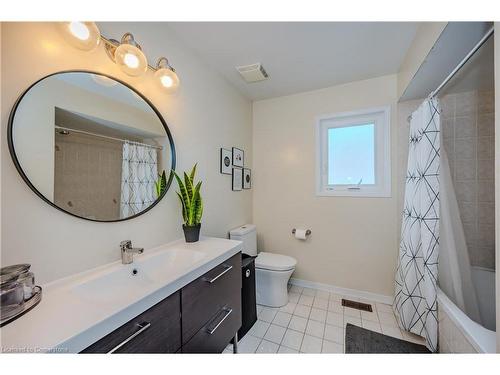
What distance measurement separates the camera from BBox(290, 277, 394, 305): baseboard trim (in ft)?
6.38

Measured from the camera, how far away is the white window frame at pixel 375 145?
75.8 inches

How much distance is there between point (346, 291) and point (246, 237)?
4.09ft

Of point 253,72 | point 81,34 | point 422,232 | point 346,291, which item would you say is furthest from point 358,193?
point 81,34

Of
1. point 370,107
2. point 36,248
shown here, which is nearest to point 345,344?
point 36,248

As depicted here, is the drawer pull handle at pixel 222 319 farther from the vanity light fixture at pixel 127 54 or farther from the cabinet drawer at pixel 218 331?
the vanity light fixture at pixel 127 54

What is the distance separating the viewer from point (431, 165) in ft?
4.48

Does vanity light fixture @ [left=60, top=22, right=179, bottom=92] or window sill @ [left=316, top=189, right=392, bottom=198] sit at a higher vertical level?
vanity light fixture @ [left=60, top=22, right=179, bottom=92]

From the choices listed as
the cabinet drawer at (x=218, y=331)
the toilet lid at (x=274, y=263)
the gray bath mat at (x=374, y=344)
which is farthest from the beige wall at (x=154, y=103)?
the gray bath mat at (x=374, y=344)

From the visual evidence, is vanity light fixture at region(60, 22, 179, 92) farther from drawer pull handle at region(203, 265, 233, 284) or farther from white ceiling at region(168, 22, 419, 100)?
drawer pull handle at region(203, 265, 233, 284)

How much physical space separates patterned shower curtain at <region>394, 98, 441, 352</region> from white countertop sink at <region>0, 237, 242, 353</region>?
1.43m

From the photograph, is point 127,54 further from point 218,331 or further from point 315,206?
point 315,206

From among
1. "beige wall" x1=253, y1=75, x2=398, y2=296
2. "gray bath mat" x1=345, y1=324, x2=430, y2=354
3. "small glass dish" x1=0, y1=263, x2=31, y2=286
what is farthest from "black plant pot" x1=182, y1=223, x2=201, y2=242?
"gray bath mat" x1=345, y1=324, x2=430, y2=354

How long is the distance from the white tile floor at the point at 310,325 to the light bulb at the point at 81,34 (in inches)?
76.7

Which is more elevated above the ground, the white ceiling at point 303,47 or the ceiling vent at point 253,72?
the white ceiling at point 303,47
